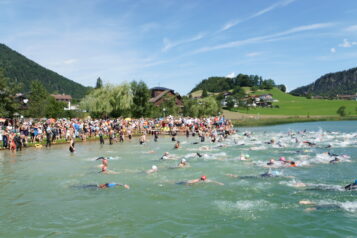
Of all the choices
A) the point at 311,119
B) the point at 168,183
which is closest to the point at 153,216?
the point at 168,183

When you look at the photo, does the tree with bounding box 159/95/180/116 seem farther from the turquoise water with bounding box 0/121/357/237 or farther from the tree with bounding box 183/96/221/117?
the turquoise water with bounding box 0/121/357/237

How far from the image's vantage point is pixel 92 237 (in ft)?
32.6

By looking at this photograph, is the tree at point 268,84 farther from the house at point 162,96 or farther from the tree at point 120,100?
the tree at point 120,100

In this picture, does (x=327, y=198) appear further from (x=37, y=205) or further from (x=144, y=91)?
(x=144, y=91)

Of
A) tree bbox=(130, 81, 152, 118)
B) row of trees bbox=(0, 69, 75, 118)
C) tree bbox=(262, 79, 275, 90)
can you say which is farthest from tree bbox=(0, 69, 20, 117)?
tree bbox=(262, 79, 275, 90)

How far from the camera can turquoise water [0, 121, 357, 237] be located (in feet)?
34.3

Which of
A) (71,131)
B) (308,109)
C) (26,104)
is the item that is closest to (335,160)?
(71,131)

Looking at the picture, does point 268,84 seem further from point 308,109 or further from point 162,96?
point 162,96

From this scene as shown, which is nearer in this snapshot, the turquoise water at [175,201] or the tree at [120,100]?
the turquoise water at [175,201]

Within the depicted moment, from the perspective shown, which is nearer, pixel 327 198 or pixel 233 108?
pixel 327 198

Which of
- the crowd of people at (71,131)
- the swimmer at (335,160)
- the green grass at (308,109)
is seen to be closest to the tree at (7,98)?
the crowd of people at (71,131)

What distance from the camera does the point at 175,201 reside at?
13328 mm

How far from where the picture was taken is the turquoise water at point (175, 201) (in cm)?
1047

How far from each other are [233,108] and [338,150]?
300 ft
